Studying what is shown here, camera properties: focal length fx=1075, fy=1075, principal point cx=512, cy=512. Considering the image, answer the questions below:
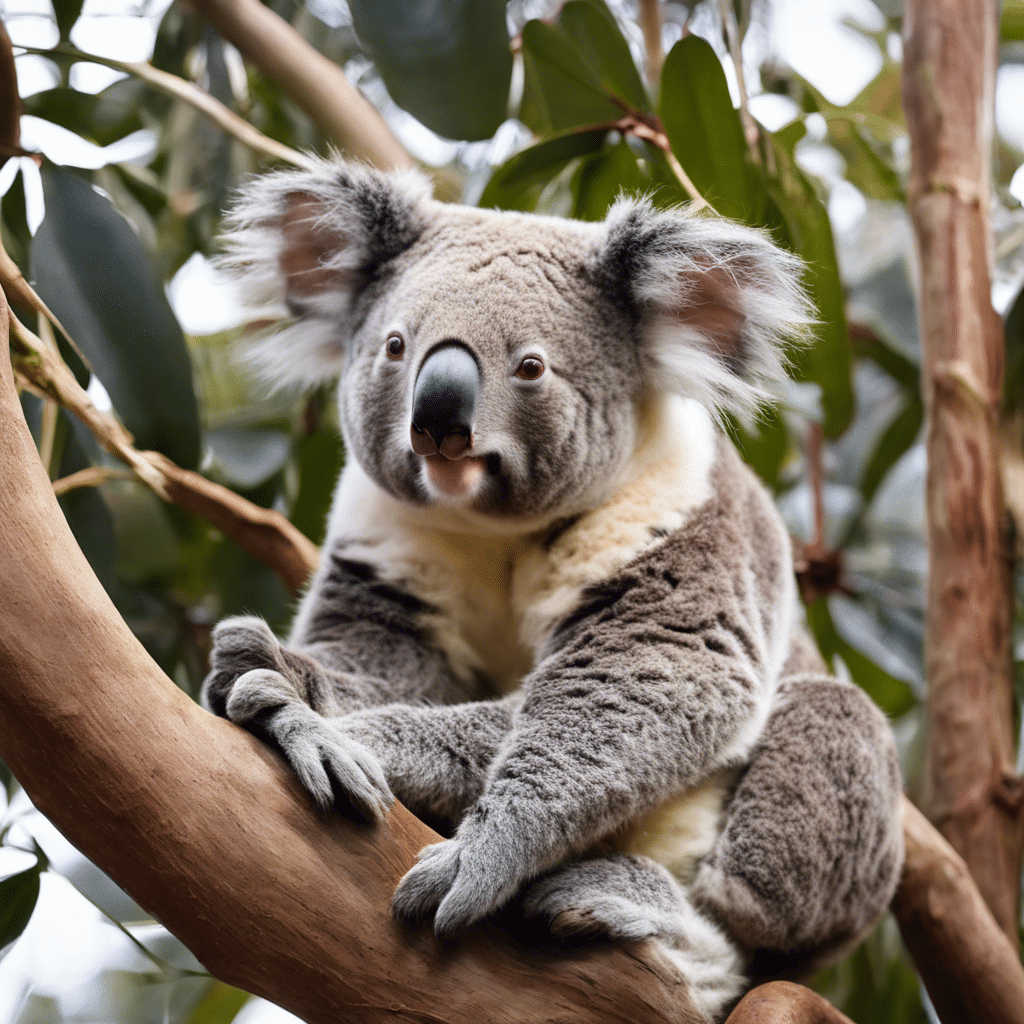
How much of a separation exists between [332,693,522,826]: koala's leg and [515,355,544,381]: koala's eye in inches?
22.1

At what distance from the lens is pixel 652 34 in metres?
3.39

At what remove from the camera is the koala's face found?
1.75 meters

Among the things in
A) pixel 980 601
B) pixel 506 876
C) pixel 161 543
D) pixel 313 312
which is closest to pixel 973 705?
pixel 980 601

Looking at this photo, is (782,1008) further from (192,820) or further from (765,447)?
(765,447)

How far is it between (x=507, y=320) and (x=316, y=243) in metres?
0.60

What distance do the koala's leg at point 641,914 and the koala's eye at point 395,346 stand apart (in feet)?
2.95

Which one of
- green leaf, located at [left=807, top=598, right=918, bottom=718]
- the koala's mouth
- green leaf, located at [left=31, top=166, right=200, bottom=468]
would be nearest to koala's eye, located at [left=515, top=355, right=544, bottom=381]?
the koala's mouth

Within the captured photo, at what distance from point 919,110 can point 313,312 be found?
180 cm

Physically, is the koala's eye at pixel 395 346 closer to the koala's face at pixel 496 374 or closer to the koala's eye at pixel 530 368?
the koala's face at pixel 496 374

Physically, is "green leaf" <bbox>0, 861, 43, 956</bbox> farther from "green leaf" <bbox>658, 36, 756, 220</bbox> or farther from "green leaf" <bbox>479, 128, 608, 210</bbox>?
"green leaf" <bbox>658, 36, 756, 220</bbox>

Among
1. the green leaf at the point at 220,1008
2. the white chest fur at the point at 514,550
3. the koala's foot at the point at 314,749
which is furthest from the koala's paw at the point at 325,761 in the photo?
the green leaf at the point at 220,1008

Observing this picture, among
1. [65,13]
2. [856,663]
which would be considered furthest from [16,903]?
[856,663]

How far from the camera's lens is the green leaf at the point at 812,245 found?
2.41 meters

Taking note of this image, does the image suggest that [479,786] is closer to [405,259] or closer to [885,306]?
[405,259]
